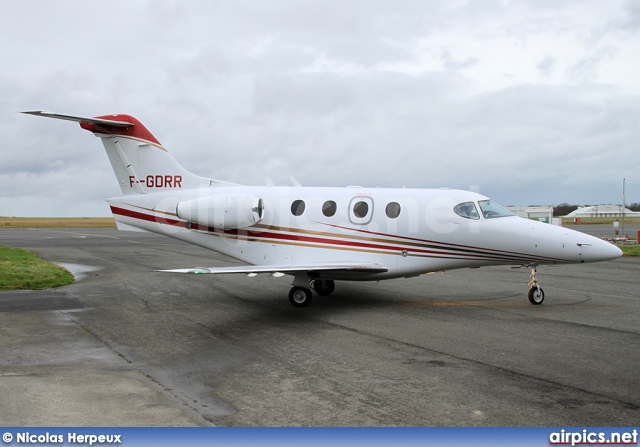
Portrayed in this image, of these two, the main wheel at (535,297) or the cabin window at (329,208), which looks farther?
the cabin window at (329,208)

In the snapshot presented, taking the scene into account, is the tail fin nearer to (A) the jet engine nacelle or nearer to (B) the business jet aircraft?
(B) the business jet aircraft

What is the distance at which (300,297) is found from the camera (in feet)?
46.1

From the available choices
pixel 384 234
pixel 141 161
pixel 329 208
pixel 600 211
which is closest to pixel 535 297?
pixel 384 234

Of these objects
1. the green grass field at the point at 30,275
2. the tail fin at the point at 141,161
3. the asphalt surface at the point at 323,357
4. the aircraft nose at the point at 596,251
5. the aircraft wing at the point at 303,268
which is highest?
the tail fin at the point at 141,161

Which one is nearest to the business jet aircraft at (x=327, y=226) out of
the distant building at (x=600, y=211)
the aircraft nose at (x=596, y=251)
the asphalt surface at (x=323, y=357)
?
the aircraft nose at (x=596, y=251)

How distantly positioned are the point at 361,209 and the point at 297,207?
169 centimetres

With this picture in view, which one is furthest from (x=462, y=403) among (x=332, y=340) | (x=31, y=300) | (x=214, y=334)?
(x=31, y=300)

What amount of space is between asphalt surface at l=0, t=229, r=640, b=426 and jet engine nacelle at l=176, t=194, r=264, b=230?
2077 millimetres

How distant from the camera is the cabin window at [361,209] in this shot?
1455 centimetres

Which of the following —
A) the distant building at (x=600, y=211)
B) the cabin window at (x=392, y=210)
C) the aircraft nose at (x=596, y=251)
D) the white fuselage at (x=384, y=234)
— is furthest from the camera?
the distant building at (x=600, y=211)

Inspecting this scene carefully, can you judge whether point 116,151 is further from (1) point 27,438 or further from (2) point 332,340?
(1) point 27,438

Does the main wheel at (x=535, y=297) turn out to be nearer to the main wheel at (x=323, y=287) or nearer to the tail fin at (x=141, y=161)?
the main wheel at (x=323, y=287)

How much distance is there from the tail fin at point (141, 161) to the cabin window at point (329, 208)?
3535mm

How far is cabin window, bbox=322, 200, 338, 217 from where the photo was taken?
48.4 feet
